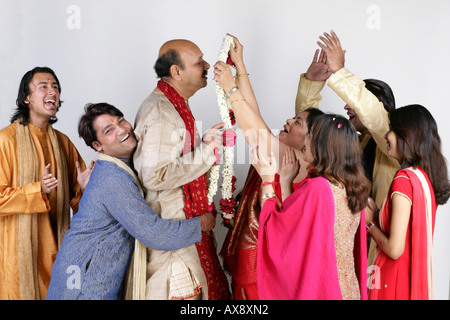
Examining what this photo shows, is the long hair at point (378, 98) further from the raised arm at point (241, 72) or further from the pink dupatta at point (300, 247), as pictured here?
the pink dupatta at point (300, 247)

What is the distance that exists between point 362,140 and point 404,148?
80 cm

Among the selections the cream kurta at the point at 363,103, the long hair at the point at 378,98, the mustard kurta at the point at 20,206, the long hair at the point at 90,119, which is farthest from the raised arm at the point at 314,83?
the mustard kurta at the point at 20,206

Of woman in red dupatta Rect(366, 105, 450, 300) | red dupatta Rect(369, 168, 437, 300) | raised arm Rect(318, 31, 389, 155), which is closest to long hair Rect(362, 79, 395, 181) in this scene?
raised arm Rect(318, 31, 389, 155)

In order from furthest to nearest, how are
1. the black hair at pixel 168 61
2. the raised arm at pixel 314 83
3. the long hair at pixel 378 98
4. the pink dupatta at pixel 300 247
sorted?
the raised arm at pixel 314 83, the long hair at pixel 378 98, the black hair at pixel 168 61, the pink dupatta at pixel 300 247

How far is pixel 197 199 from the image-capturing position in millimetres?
2994

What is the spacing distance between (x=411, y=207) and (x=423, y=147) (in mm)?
338

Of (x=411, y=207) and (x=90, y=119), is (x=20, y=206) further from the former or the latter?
(x=411, y=207)

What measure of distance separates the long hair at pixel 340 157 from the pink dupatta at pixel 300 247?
86 millimetres

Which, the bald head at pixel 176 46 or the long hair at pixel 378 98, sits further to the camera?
the long hair at pixel 378 98

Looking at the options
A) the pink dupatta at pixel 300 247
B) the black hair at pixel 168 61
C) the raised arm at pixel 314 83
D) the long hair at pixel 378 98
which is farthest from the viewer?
the raised arm at pixel 314 83

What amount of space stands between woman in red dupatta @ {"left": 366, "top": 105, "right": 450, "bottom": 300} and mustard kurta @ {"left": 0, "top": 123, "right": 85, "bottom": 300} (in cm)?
211

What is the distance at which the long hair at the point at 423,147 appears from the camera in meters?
2.79
